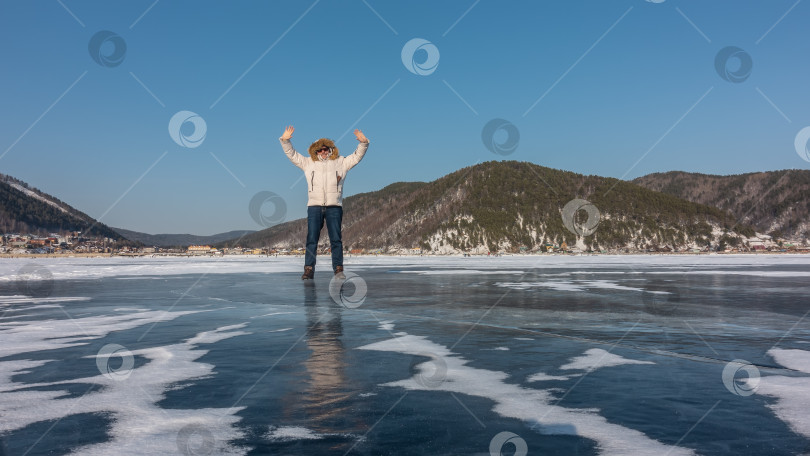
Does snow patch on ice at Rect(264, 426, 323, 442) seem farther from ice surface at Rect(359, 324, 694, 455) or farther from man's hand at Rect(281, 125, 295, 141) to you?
man's hand at Rect(281, 125, 295, 141)

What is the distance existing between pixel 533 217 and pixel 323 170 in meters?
148

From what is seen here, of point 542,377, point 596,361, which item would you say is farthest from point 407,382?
point 596,361

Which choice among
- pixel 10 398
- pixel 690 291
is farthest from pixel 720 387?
pixel 690 291

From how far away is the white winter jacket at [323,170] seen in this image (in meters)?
17.2

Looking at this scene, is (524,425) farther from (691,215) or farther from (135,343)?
(691,215)

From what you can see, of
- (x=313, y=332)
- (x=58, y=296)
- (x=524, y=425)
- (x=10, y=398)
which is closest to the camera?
(x=524, y=425)

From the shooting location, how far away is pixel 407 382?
512 centimetres

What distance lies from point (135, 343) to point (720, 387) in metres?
6.96

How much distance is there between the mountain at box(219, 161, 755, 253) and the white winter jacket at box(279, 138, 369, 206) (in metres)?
130

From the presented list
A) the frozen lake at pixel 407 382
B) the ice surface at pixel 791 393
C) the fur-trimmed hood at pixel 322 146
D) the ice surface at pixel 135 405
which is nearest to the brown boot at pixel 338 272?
the fur-trimmed hood at pixel 322 146

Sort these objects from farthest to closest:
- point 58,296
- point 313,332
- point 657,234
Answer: point 657,234 → point 58,296 → point 313,332

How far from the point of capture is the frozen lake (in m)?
3.59

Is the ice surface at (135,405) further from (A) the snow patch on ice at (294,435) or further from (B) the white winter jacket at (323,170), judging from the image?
(B) the white winter jacket at (323,170)

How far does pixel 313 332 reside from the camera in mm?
8086
